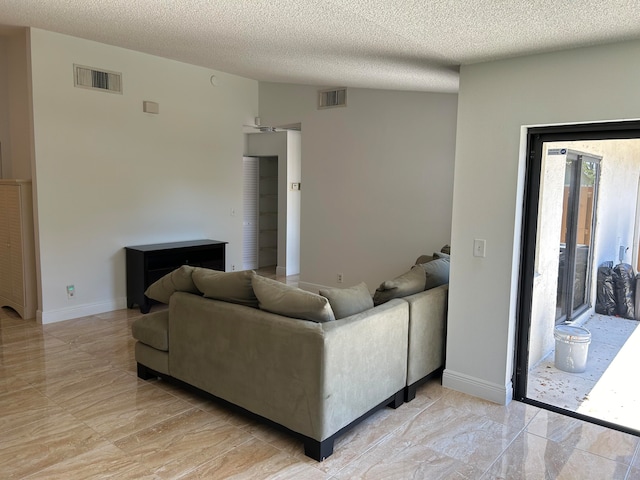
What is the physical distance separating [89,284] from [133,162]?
1521 millimetres

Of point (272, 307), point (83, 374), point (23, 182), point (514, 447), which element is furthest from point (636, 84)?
point (23, 182)

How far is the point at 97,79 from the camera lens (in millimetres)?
5414

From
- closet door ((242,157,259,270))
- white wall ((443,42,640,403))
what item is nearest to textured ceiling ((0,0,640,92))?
white wall ((443,42,640,403))

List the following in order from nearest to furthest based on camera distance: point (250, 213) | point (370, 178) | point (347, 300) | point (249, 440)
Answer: point (249, 440) → point (347, 300) → point (370, 178) → point (250, 213)

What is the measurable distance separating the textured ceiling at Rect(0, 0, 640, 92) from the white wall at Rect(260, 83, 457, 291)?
584 mm


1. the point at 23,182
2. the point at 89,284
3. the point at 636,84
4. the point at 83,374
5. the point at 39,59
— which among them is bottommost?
the point at 83,374

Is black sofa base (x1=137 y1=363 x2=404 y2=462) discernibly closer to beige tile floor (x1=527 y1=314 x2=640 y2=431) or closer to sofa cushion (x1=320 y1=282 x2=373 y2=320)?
sofa cushion (x1=320 y1=282 x2=373 y2=320)

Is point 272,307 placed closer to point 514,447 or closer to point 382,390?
point 382,390

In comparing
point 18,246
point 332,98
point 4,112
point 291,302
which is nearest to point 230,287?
point 291,302

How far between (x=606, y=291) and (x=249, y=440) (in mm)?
2557

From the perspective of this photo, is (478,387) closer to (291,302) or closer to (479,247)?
(479,247)

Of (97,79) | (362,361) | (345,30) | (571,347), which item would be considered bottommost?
(571,347)

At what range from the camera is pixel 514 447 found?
286 cm

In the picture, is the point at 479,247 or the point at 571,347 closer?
the point at 479,247
